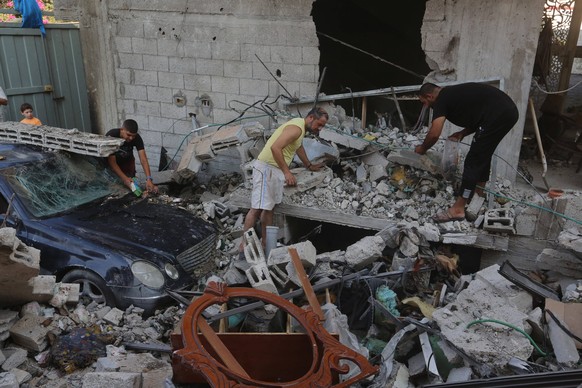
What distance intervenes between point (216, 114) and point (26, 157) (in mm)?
3507

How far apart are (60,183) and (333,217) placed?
3347 mm

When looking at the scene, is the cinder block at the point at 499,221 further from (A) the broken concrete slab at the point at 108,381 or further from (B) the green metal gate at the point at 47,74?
(B) the green metal gate at the point at 47,74

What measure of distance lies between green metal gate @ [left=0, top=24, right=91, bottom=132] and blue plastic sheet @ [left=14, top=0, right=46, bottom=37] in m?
0.10

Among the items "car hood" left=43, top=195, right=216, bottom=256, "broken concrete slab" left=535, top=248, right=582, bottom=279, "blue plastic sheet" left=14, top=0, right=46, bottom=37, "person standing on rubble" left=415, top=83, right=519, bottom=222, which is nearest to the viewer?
"car hood" left=43, top=195, right=216, bottom=256

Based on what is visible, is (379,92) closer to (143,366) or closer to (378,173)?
(378,173)

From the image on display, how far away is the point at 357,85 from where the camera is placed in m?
10.7

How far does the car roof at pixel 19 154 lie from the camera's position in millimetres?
5473

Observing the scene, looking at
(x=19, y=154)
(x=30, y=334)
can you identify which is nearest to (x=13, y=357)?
(x=30, y=334)

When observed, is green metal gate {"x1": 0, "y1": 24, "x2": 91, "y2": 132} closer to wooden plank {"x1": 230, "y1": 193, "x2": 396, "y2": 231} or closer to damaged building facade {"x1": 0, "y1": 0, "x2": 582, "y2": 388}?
damaged building facade {"x1": 0, "y1": 0, "x2": 582, "y2": 388}

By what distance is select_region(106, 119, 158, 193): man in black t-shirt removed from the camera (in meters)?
6.30

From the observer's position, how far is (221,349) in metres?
3.51

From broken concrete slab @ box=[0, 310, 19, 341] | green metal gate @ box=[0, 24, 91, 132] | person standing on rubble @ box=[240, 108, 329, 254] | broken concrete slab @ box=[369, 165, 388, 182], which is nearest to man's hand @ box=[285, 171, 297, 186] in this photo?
person standing on rubble @ box=[240, 108, 329, 254]

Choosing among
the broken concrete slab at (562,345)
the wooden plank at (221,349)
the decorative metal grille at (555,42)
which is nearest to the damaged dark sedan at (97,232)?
the wooden plank at (221,349)

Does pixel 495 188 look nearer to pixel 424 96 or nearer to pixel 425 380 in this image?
pixel 424 96
